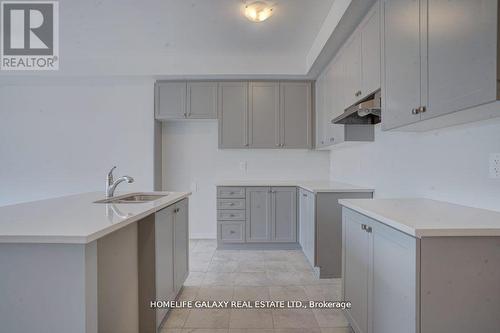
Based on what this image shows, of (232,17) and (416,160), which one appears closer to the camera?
(416,160)

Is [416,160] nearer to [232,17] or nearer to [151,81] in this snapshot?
[232,17]

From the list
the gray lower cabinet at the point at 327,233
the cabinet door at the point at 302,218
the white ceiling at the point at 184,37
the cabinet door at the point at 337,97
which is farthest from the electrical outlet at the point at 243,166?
the gray lower cabinet at the point at 327,233

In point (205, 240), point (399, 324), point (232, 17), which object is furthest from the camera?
point (205, 240)

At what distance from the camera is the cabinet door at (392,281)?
107cm

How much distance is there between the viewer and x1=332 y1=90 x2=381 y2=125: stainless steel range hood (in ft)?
6.26

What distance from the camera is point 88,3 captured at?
7.50 feet

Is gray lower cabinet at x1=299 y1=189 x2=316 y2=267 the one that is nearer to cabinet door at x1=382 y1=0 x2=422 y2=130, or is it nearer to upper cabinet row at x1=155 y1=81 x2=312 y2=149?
upper cabinet row at x1=155 y1=81 x2=312 y2=149

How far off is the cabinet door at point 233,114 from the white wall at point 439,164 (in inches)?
65.3

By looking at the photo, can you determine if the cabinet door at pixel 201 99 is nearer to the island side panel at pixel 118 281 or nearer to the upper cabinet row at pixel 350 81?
the upper cabinet row at pixel 350 81

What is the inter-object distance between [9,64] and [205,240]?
3.36 m

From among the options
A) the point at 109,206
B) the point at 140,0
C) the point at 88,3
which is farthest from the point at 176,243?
the point at 88,3

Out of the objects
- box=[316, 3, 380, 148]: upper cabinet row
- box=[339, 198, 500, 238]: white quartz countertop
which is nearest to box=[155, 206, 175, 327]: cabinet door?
box=[339, 198, 500, 238]: white quartz countertop

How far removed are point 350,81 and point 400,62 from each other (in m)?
0.84

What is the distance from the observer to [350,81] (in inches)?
92.7
